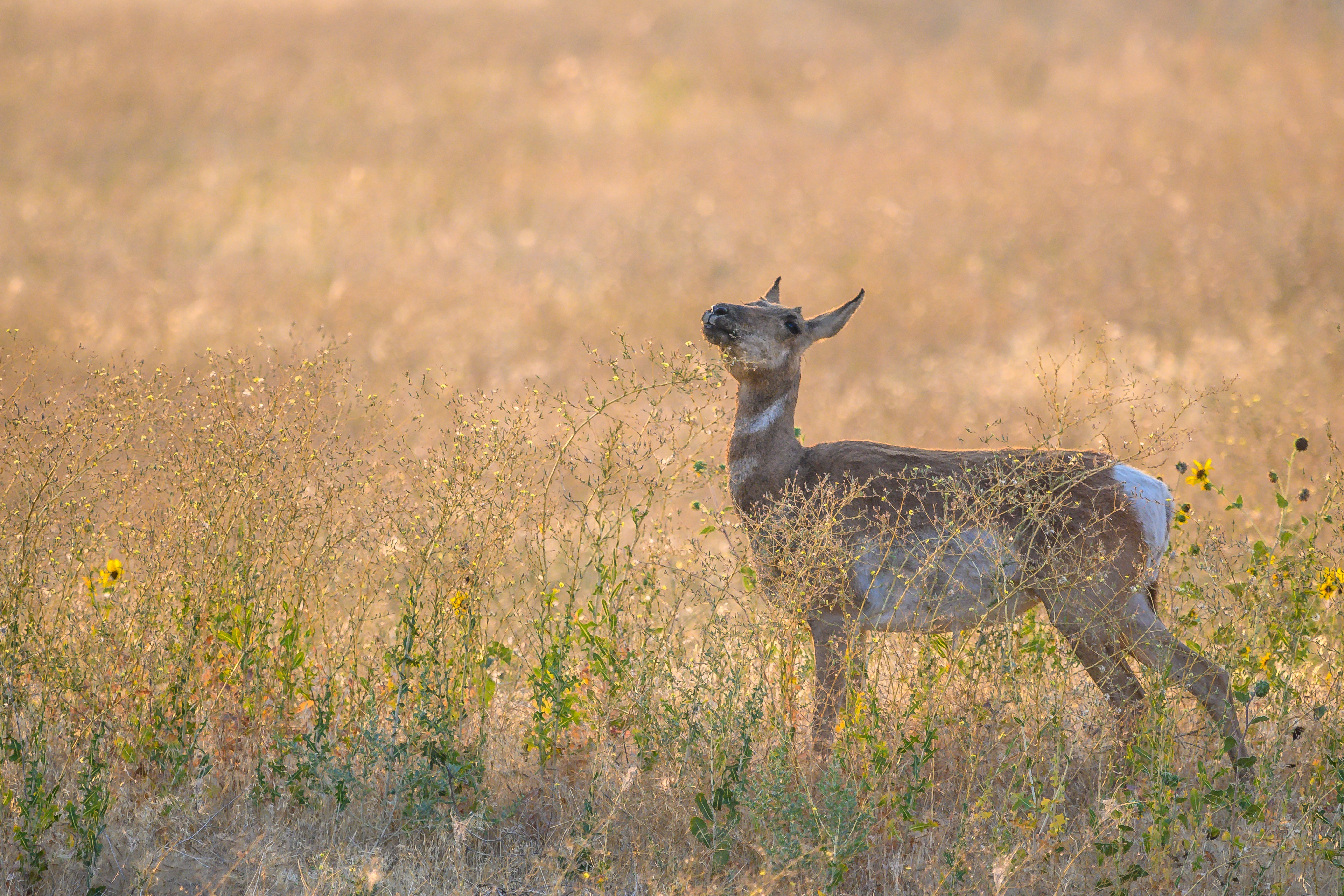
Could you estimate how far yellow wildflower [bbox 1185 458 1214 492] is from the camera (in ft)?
17.2

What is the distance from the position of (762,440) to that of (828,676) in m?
1.26

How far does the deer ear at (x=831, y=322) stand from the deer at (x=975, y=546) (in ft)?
0.55

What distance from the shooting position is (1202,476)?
5336 mm

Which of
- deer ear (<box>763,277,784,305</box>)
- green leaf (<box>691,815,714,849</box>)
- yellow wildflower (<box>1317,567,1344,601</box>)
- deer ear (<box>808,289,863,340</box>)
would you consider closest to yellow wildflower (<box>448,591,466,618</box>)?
green leaf (<box>691,815,714,849</box>)

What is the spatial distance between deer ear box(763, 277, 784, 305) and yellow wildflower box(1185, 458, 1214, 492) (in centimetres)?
229

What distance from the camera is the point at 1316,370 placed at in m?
16.9

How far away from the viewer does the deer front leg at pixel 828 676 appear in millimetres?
5078

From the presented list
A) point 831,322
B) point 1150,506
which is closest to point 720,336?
point 831,322

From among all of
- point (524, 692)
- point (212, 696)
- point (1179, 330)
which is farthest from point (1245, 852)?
point (1179, 330)

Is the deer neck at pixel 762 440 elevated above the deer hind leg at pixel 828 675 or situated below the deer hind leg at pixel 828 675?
above

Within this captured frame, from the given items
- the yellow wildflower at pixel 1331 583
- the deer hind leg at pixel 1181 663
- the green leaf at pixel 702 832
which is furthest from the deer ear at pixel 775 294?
the green leaf at pixel 702 832

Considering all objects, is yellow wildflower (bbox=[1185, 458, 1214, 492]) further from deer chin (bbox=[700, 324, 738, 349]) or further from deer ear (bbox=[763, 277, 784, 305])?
deer ear (bbox=[763, 277, 784, 305])

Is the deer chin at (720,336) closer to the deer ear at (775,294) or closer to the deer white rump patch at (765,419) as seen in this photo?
the deer white rump patch at (765,419)

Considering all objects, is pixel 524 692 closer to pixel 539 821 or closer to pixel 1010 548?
pixel 539 821
